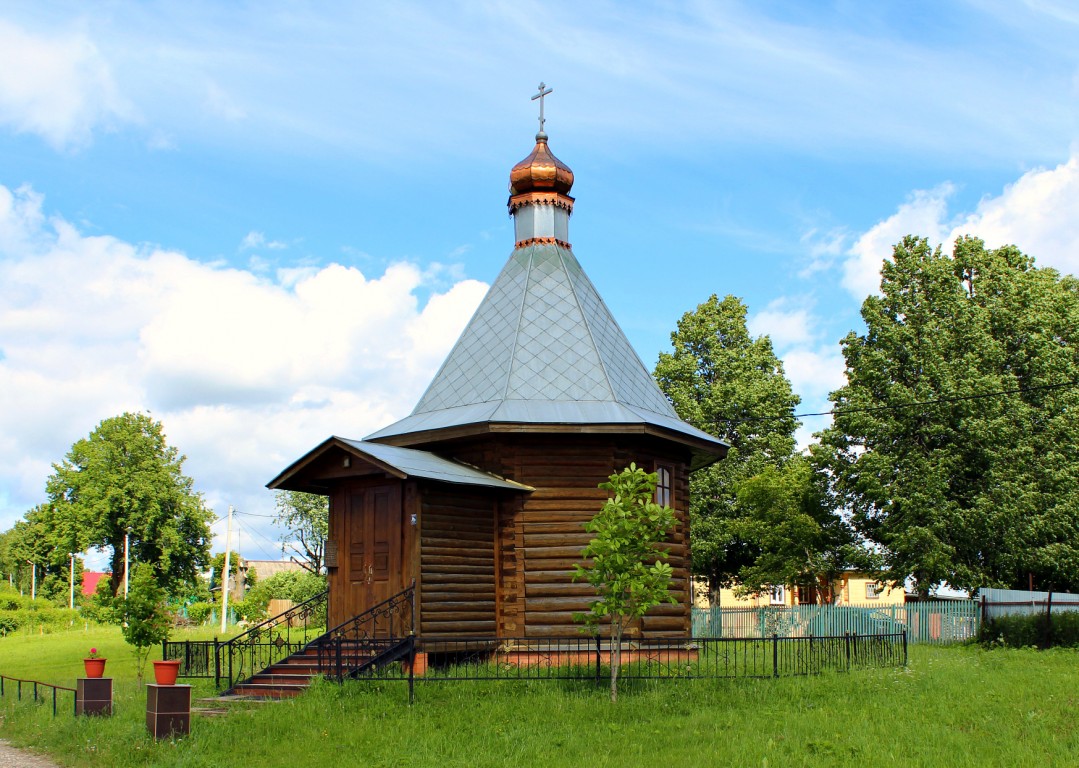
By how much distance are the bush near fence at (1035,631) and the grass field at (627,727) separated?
6755 mm

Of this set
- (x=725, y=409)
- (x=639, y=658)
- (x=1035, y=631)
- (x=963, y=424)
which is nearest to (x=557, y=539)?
(x=639, y=658)

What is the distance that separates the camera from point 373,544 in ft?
53.2

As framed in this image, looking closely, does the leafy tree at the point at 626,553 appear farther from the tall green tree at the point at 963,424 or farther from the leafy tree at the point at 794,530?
the leafy tree at the point at 794,530

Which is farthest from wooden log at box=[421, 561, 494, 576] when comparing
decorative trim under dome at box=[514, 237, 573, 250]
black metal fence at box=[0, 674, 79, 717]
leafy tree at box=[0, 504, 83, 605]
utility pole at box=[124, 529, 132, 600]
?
leafy tree at box=[0, 504, 83, 605]

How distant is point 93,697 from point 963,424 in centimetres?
2196

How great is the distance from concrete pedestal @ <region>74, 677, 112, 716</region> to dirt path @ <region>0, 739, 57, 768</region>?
36.2 inches

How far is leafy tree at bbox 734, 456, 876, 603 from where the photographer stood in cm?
2980

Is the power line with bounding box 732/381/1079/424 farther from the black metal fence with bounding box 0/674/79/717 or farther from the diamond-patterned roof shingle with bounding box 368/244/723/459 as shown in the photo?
the black metal fence with bounding box 0/674/79/717

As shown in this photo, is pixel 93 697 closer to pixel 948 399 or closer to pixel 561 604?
pixel 561 604

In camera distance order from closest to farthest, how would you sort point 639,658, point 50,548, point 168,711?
point 168,711 → point 639,658 → point 50,548

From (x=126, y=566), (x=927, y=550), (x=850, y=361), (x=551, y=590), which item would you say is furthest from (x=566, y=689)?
(x=126, y=566)

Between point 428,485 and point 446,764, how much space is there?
596cm

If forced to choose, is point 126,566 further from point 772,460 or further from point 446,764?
point 446,764

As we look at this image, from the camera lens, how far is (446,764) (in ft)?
33.4
